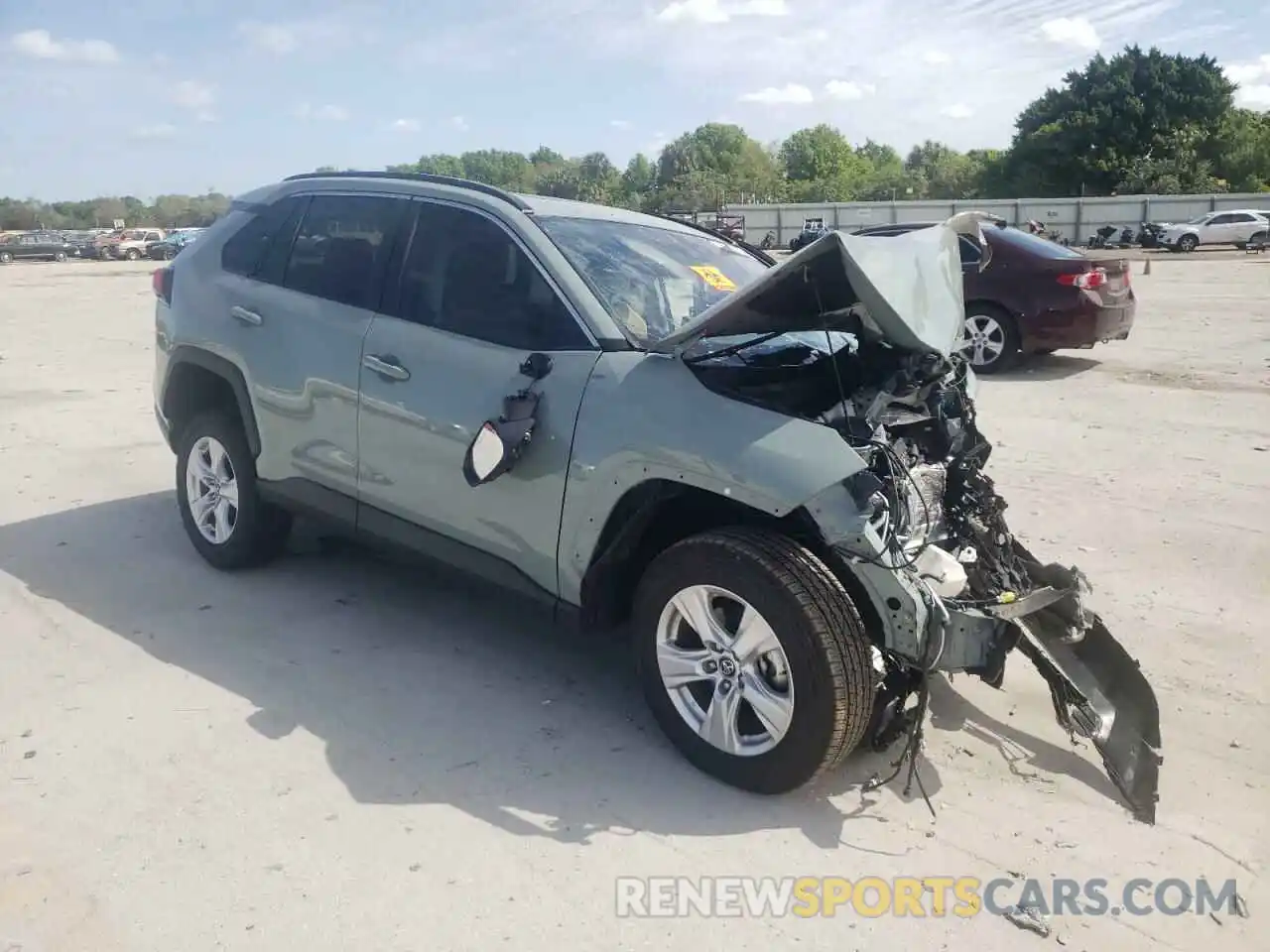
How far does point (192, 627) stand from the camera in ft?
15.1

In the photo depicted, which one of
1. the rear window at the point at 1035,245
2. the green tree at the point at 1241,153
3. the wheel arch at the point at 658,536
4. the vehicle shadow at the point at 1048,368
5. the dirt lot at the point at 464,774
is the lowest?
the dirt lot at the point at 464,774

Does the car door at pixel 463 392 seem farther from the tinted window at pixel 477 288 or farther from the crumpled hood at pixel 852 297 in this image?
the crumpled hood at pixel 852 297

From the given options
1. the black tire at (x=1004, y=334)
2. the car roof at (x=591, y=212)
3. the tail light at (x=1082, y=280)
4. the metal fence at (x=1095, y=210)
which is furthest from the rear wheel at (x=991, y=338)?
the metal fence at (x=1095, y=210)

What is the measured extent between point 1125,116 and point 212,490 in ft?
223

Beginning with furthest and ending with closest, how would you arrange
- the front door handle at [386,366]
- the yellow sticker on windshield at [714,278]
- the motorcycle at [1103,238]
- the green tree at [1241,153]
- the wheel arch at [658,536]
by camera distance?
1. the green tree at [1241,153]
2. the motorcycle at [1103,238]
3. the yellow sticker on windshield at [714,278]
4. the front door handle at [386,366]
5. the wheel arch at [658,536]

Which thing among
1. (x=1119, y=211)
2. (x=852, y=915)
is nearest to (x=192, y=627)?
(x=852, y=915)

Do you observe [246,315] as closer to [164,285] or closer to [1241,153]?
[164,285]


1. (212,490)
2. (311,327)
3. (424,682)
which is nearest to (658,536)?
Result: (424,682)

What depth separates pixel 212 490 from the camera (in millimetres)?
5277

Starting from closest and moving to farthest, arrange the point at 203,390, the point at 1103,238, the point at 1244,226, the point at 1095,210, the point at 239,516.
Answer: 1. the point at 239,516
2. the point at 203,390
3. the point at 1244,226
4. the point at 1103,238
5. the point at 1095,210

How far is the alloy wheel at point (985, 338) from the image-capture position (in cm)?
1087

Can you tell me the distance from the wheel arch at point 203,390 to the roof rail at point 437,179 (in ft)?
3.31

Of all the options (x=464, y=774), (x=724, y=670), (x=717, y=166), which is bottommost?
(x=464, y=774)

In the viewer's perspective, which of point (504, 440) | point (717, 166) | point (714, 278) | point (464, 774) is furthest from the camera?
point (717, 166)
